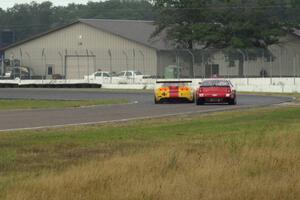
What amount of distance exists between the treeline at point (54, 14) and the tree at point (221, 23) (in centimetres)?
7705

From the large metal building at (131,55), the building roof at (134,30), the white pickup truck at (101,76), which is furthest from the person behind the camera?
the building roof at (134,30)

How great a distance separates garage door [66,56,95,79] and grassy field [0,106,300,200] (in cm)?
5483

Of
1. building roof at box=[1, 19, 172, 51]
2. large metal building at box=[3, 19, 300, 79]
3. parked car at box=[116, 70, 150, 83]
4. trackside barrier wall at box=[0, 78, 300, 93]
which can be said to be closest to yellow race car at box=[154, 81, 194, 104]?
trackside barrier wall at box=[0, 78, 300, 93]

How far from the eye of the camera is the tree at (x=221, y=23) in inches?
2958

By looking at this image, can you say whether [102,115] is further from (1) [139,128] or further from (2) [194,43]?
(2) [194,43]

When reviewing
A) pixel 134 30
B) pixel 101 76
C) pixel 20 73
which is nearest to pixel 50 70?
pixel 20 73

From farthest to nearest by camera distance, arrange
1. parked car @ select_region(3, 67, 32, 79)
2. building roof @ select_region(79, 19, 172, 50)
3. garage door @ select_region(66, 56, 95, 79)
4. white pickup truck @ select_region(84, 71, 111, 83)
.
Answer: building roof @ select_region(79, 19, 172, 50)
garage door @ select_region(66, 56, 95, 79)
parked car @ select_region(3, 67, 32, 79)
white pickup truck @ select_region(84, 71, 111, 83)

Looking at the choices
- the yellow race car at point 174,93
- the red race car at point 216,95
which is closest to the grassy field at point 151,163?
the red race car at point 216,95


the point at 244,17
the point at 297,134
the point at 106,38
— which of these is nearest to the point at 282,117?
the point at 297,134

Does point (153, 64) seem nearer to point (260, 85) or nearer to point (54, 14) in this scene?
point (260, 85)

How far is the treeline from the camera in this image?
160 m

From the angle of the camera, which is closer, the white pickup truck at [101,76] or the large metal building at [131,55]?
the large metal building at [131,55]

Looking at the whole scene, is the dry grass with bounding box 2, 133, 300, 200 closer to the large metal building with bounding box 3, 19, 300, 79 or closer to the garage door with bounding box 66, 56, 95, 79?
the large metal building with bounding box 3, 19, 300, 79

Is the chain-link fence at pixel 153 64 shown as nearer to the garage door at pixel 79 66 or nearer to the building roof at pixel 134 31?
the garage door at pixel 79 66
